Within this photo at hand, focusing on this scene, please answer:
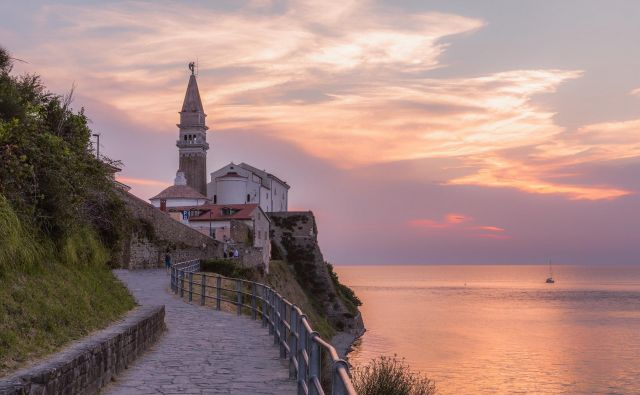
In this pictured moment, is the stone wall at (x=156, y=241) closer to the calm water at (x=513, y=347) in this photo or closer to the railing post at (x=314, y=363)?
the calm water at (x=513, y=347)

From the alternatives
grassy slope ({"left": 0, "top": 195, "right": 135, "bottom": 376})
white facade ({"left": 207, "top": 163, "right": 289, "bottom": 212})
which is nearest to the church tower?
white facade ({"left": 207, "top": 163, "right": 289, "bottom": 212})

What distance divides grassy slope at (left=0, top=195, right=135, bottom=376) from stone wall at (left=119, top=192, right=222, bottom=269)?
32283 millimetres

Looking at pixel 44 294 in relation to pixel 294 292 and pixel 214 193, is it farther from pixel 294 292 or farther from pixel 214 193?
pixel 214 193

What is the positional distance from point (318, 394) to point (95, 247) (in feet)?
34.6

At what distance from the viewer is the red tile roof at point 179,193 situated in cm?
8600

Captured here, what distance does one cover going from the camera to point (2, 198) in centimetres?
1212

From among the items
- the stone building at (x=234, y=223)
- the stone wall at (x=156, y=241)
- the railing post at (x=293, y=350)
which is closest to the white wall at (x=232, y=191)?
the stone building at (x=234, y=223)

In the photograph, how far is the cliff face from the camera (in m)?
73.1

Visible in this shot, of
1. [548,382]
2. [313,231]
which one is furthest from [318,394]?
[313,231]

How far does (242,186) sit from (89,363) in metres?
83.3

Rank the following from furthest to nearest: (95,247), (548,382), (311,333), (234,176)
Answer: (234,176), (548,382), (95,247), (311,333)

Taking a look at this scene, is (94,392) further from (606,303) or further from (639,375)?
(606,303)

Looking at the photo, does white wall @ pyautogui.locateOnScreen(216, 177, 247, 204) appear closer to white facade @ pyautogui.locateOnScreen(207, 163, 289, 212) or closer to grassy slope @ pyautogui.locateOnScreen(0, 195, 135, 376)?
white facade @ pyautogui.locateOnScreen(207, 163, 289, 212)

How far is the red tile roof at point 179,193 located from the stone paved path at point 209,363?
2616 inches
